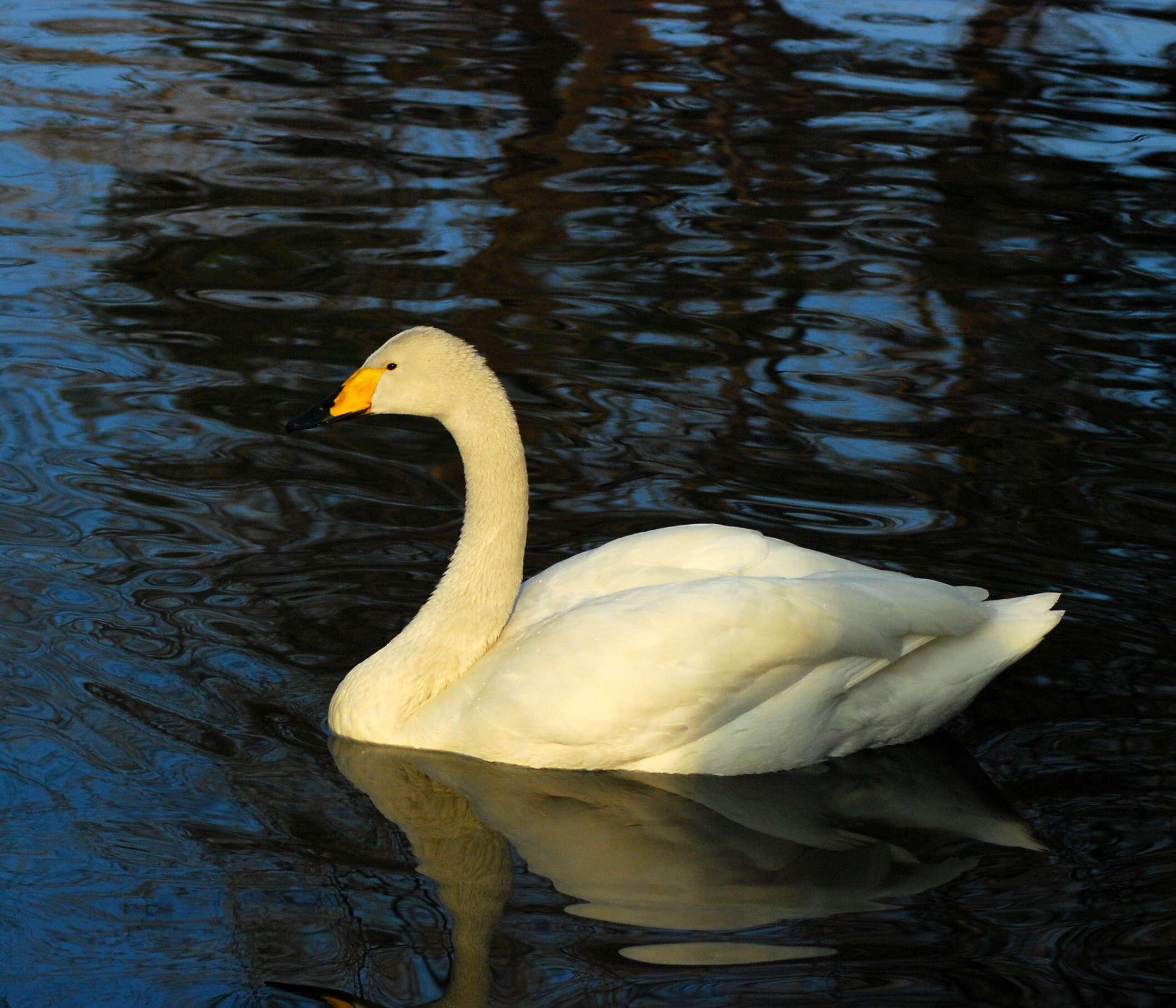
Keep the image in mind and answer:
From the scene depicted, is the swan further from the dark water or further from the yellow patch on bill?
the dark water

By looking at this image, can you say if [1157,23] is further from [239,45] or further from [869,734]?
[869,734]

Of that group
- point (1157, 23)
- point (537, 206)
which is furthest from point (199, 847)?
point (1157, 23)

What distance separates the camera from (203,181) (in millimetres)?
11617

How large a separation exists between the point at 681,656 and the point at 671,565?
479mm

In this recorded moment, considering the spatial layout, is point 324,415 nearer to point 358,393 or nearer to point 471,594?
point 358,393

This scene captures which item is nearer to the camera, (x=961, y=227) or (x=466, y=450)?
(x=466, y=450)

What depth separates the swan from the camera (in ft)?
17.0

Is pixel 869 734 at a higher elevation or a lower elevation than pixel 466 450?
lower

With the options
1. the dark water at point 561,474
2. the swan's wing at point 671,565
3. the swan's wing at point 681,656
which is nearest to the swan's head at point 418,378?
the swan's wing at point 671,565

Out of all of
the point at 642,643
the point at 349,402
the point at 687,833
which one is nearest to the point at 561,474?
the point at 349,402

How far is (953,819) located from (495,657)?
5.00 ft

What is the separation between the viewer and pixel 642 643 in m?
5.15

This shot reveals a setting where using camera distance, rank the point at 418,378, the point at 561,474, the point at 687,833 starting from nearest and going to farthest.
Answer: the point at 687,833
the point at 418,378
the point at 561,474

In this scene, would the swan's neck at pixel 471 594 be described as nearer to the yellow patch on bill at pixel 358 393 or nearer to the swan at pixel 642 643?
the swan at pixel 642 643
